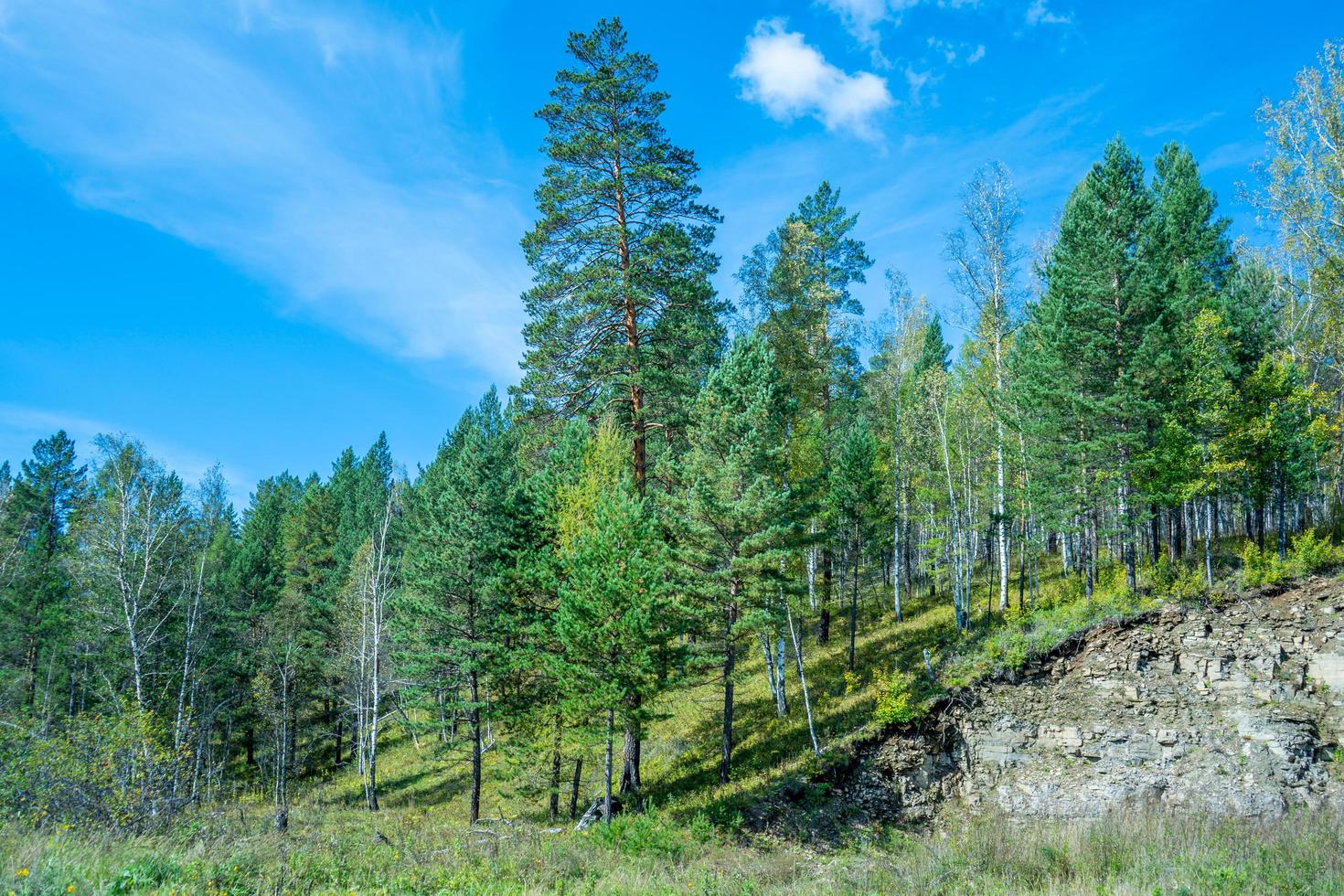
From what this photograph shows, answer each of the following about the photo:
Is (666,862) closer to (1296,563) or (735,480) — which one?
(735,480)

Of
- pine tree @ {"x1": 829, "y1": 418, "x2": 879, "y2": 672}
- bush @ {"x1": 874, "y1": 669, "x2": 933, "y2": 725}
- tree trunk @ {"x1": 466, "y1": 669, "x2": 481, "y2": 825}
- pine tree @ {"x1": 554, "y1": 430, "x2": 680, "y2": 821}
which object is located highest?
pine tree @ {"x1": 829, "y1": 418, "x2": 879, "y2": 672}

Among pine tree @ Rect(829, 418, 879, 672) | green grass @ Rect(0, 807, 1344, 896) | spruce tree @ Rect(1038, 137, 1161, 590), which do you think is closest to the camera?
green grass @ Rect(0, 807, 1344, 896)

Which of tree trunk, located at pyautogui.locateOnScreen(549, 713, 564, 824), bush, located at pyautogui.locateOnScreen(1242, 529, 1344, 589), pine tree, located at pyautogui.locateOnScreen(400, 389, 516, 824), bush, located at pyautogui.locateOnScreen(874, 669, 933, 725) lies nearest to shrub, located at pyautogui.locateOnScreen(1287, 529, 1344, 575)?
bush, located at pyautogui.locateOnScreen(1242, 529, 1344, 589)

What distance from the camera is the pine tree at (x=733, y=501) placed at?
60.4 feet

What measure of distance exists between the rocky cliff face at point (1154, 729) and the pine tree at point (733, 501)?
5689 mm

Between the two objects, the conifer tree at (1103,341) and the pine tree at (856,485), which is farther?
the pine tree at (856,485)

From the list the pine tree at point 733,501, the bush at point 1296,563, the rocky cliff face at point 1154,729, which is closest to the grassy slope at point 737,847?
the rocky cliff face at point 1154,729

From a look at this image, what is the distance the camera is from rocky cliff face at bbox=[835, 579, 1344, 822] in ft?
52.0

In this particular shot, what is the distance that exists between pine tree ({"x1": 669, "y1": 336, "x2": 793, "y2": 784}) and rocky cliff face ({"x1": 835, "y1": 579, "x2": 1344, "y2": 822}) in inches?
224

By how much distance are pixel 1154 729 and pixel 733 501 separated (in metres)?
12.8

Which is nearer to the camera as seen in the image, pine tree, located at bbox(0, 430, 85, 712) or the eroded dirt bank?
the eroded dirt bank

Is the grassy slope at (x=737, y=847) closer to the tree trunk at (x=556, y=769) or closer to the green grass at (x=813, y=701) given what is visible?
the green grass at (x=813, y=701)

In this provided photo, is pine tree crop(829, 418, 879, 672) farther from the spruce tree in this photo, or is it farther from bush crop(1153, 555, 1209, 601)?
bush crop(1153, 555, 1209, 601)

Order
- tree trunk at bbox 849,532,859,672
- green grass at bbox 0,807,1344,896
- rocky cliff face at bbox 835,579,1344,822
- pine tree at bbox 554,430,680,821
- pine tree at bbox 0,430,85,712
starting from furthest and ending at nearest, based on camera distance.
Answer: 1. pine tree at bbox 0,430,85,712
2. tree trunk at bbox 849,532,859,672
3. pine tree at bbox 554,430,680,821
4. rocky cliff face at bbox 835,579,1344,822
5. green grass at bbox 0,807,1344,896
